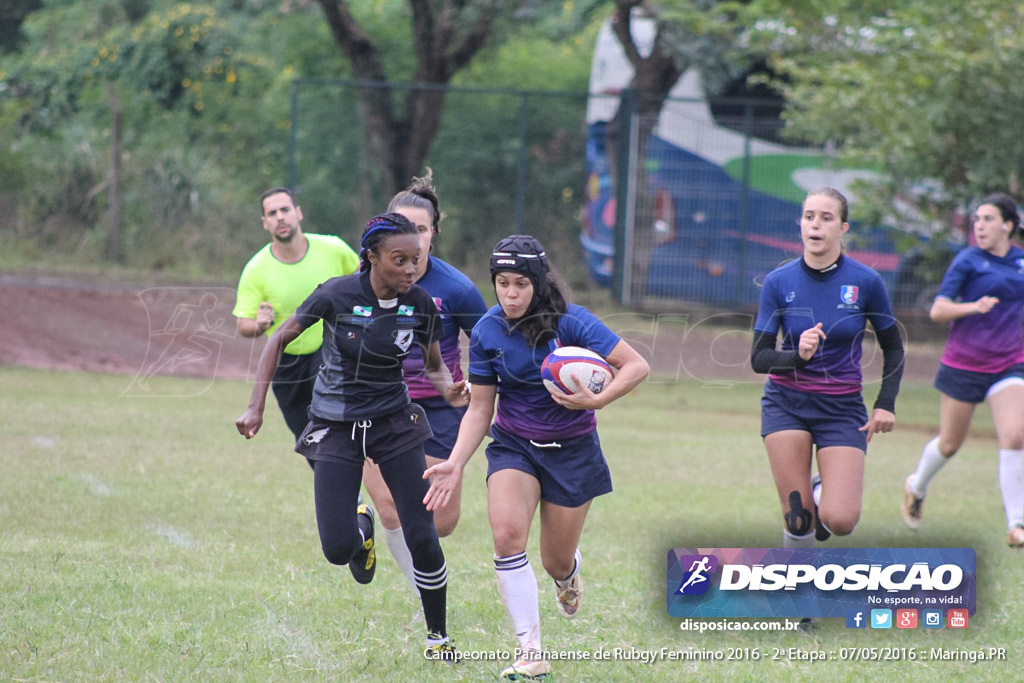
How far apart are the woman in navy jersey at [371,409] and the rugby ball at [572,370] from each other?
783 mm

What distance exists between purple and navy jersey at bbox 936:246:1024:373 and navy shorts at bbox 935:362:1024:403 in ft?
0.13

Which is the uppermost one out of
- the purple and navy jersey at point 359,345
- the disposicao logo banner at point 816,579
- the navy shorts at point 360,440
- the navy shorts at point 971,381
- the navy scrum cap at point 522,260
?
the navy scrum cap at point 522,260

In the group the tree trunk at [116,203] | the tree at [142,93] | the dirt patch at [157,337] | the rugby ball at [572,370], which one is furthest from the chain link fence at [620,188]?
the rugby ball at [572,370]

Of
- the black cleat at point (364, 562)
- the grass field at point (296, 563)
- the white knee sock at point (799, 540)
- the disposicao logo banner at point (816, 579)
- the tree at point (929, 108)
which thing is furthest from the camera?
the tree at point (929, 108)

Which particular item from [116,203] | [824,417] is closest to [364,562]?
[824,417]

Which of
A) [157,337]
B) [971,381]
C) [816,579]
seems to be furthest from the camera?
[157,337]

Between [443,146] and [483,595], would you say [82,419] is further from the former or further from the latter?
[443,146]

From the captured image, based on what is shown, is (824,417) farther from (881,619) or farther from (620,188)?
(620,188)

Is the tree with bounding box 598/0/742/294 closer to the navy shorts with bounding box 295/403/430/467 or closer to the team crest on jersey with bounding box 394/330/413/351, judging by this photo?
the team crest on jersey with bounding box 394/330/413/351

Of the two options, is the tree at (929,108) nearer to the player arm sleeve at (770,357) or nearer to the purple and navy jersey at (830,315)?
the purple and navy jersey at (830,315)

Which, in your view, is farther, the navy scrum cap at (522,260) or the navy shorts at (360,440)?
the navy shorts at (360,440)

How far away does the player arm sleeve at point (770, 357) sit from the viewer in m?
6.44

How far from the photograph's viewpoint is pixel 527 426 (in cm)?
548

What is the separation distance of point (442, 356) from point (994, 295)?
14.2 ft
